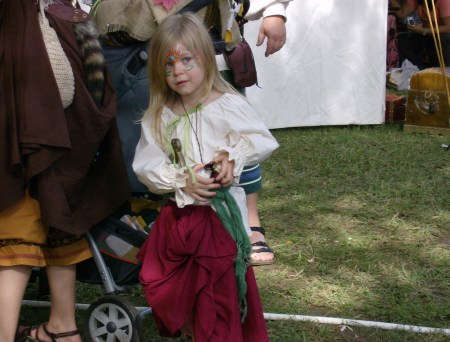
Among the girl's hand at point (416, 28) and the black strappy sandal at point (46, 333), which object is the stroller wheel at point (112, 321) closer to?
the black strappy sandal at point (46, 333)

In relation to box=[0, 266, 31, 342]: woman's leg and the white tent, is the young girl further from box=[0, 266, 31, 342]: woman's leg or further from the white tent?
the white tent

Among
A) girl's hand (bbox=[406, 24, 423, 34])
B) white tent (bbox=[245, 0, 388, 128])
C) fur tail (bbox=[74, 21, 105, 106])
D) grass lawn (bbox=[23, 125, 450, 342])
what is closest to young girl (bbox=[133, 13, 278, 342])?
fur tail (bbox=[74, 21, 105, 106])

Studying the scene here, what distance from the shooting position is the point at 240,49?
3154mm

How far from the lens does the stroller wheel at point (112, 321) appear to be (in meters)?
2.62

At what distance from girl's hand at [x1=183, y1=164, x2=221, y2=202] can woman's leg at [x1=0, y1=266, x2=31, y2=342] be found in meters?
0.64

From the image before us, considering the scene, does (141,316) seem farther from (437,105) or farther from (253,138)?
(437,105)

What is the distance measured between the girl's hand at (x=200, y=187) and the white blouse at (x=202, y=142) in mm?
16

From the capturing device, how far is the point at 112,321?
2.68m

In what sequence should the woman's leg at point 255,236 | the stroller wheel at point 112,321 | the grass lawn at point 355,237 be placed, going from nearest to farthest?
the stroller wheel at point 112,321, the grass lawn at point 355,237, the woman's leg at point 255,236

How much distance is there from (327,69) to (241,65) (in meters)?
3.21

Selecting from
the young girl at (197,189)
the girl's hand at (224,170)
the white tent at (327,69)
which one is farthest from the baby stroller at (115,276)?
the white tent at (327,69)

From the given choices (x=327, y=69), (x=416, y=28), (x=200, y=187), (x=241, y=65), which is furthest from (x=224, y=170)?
(x=416, y=28)

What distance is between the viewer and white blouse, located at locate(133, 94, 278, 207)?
7.65ft

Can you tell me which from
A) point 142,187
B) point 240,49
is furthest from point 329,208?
point 142,187
